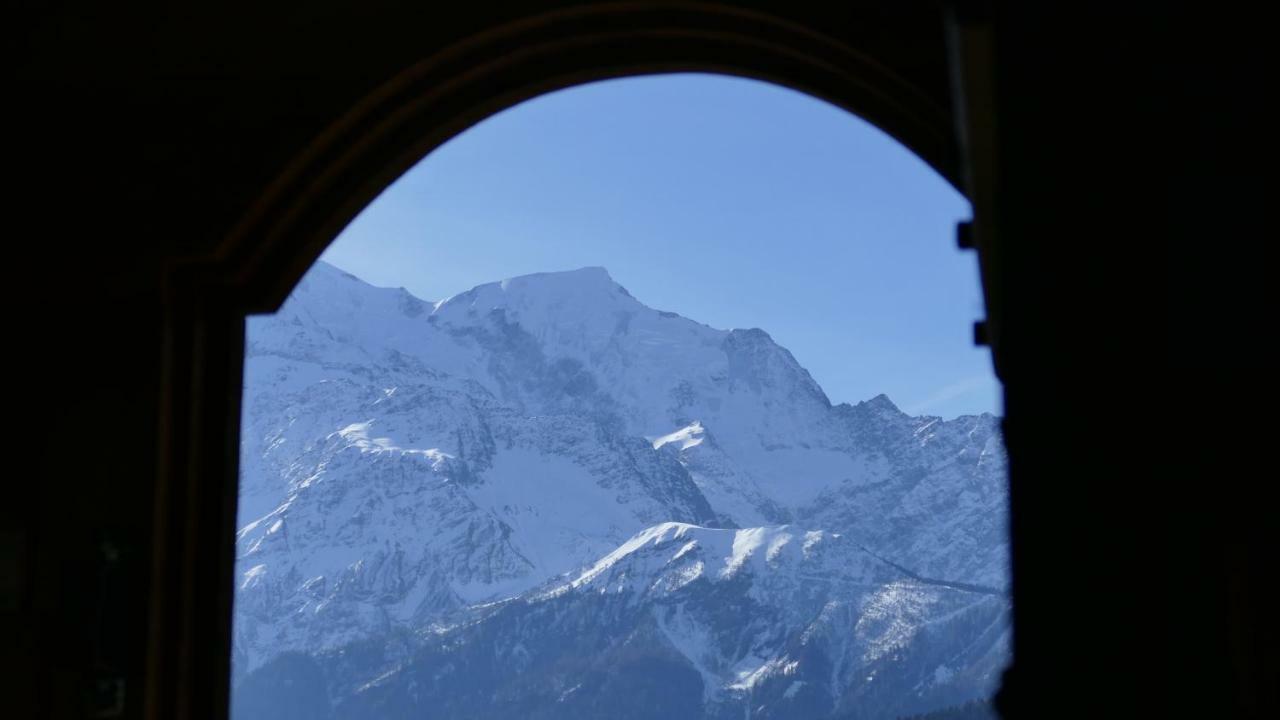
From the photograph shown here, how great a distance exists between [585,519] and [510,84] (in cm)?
13010

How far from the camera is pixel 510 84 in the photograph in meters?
3.03

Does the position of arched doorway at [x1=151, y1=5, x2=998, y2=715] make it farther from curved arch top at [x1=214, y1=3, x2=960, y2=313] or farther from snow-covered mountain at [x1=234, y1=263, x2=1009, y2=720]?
snow-covered mountain at [x1=234, y1=263, x2=1009, y2=720]

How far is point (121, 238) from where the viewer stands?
296cm

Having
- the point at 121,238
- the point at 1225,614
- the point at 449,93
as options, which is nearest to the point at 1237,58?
the point at 1225,614

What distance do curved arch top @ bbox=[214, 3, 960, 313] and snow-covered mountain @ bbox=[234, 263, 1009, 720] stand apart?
11195cm

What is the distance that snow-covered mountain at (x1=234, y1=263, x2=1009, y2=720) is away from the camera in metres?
116

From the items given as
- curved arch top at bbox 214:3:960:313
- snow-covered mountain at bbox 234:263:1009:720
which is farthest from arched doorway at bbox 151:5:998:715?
snow-covered mountain at bbox 234:263:1009:720

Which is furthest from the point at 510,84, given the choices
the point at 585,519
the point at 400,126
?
the point at 585,519

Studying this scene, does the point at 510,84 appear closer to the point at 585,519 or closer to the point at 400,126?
the point at 400,126

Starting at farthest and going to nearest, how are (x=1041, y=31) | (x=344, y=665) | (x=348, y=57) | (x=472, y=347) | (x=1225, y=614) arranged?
(x=472, y=347) < (x=344, y=665) < (x=348, y=57) < (x=1225, y=614) < (x=1041, y=31)

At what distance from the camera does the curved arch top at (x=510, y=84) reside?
9.36 ft

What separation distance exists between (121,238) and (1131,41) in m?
2.35

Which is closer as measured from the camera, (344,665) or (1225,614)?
(1225,614)

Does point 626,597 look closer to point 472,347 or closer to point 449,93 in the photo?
point 472,347
